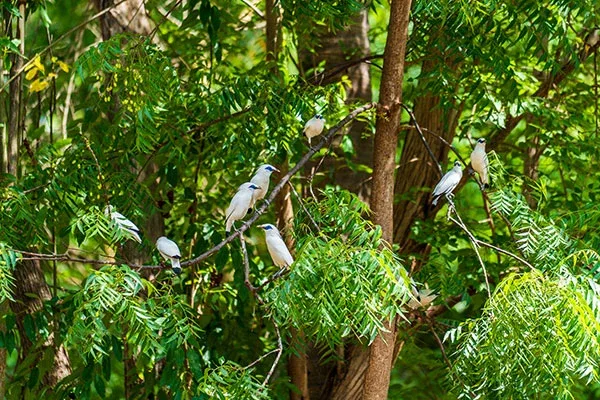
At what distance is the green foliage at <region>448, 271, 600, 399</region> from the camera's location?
3.39 meters

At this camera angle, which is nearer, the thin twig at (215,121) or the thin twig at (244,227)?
the thin twig at (244,227)

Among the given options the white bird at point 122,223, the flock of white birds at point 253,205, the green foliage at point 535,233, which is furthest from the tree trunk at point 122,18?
the green foliage at point 535,233

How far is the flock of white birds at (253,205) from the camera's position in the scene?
3861mm

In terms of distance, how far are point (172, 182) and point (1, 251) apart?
56.9 inches

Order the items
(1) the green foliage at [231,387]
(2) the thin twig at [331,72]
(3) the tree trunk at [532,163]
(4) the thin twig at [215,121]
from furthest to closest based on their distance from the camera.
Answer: (3) the tree trunk at [532,163], (2) the thin twig at [331,72], (4) the thin twig at [215,121], (1) the green foliage at [231,387]

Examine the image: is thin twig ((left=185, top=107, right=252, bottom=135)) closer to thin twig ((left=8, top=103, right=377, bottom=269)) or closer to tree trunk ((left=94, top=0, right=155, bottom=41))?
thin twig ((left=8, top=103, right=377, bottom=269))

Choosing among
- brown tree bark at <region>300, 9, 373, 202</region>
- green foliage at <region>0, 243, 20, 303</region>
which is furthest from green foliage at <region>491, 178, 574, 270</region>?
green foliage at <region>0, 243, 20, 303</region>

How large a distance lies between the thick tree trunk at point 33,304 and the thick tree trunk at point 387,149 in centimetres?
157

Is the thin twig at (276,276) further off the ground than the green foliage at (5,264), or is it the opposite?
the green foliage at (5,264)

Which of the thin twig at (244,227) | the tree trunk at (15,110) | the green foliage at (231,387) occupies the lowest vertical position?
the green foliage at (231,387)

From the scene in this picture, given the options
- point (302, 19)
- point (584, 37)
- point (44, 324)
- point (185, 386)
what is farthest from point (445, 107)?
point (44, 324)

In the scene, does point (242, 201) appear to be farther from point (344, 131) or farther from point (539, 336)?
point (344, 131)

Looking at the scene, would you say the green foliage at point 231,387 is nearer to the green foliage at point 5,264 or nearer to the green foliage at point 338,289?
the green foliage at point 338,289

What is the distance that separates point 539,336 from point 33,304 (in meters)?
2.67
